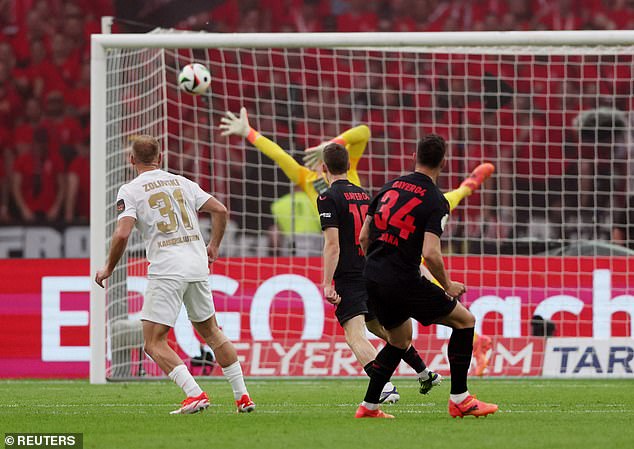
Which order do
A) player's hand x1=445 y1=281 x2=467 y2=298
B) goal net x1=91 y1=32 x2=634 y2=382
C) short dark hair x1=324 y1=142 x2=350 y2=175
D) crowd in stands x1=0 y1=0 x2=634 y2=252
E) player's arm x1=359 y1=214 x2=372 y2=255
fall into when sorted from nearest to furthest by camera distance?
1. player's hand x1=445 y1=281 x2=467 y2=298
2. player's arm x1=359 y1=214 x2=372 y2=255
3. short dark hair x1=324 y1=142 x2=350 y2=175
4. goal net x1=91 y1=32 x2=634 y2=382
5. crowd in stands x1=0 y1=0 x2=634 y2=252

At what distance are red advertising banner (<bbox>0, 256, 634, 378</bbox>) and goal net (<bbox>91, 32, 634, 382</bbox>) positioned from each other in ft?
0.07

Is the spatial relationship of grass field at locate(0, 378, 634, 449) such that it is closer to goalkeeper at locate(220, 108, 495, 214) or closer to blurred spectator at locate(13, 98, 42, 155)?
goalkeeper at locate(220, 108, 495, 214)

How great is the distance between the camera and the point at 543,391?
10.2m

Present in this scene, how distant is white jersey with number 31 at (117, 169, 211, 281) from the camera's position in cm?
785

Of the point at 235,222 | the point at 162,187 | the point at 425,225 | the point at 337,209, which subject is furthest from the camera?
the point at 235,222

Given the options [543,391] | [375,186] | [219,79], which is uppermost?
[219,79]

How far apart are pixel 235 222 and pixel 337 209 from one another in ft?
22.6

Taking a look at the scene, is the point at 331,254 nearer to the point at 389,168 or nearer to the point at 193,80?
the point at 193,80

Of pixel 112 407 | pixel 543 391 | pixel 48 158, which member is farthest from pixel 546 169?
pixel 112 407

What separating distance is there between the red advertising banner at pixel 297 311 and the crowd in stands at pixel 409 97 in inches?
62.4

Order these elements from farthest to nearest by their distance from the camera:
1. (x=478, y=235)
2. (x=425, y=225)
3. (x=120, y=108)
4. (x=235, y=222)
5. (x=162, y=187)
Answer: (x=235, y=222)
(x=478, y=235)
(x=120, y=108)
(x=162, y=187)
(x=425, y=225)

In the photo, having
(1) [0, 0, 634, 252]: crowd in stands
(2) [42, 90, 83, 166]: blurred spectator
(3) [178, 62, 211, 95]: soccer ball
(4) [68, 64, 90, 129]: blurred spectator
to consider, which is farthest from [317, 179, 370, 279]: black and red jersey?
(4) [68, 64, 90, 129]: blurred spectator

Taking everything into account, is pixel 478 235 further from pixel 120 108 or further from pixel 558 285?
pixel 120 108

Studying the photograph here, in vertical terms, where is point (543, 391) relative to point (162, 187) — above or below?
below
